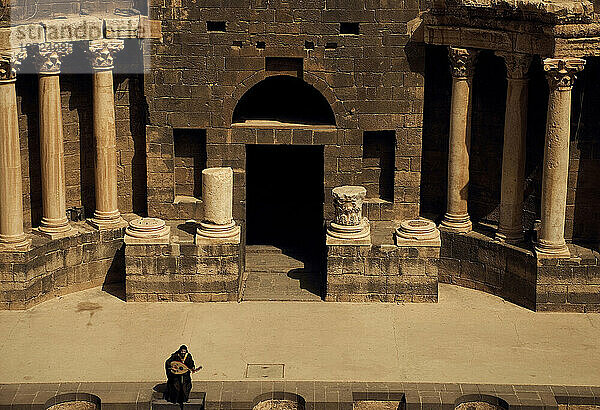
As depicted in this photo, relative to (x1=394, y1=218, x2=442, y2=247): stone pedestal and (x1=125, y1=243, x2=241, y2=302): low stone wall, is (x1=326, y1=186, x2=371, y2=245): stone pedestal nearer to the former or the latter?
(x1=394, y1=218, x2=442, y2=247): stone pedestal

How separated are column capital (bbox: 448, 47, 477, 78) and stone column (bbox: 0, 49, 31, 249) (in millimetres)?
9663

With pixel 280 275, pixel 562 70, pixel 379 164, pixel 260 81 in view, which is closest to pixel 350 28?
pixel 260 81

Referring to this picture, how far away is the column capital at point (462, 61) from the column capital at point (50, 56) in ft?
28.7

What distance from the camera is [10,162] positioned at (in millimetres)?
32781

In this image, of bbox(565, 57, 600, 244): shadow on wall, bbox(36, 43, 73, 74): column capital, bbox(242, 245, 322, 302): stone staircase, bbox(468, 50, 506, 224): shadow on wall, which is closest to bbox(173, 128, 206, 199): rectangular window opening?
bbox(242, 245, 322, 302): stone staircase

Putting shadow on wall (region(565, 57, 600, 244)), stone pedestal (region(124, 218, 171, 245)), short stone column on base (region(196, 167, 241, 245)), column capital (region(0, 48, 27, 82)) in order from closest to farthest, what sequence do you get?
column capital (region(0, 48, 27, 82))
stone pedestal (region(124, 218, 171, 245))
short stone column on base (region(196, 167, 241, 245))
shadow on wall (region(565, 57, 600, 244))

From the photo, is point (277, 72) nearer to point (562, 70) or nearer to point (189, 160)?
point (189, 160)

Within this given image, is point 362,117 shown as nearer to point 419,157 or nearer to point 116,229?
point 419,157

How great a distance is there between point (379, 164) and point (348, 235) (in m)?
3.06

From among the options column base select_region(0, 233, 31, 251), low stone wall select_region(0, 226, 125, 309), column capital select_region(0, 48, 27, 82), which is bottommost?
low stone wall select_region(0, 226, 125, 309)

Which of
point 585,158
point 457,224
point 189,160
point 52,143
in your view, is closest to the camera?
point 52,143

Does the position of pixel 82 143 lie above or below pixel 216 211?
above

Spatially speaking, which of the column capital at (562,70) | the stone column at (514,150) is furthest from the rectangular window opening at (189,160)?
the column capital at (562,70)

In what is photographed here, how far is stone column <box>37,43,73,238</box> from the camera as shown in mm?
33250
